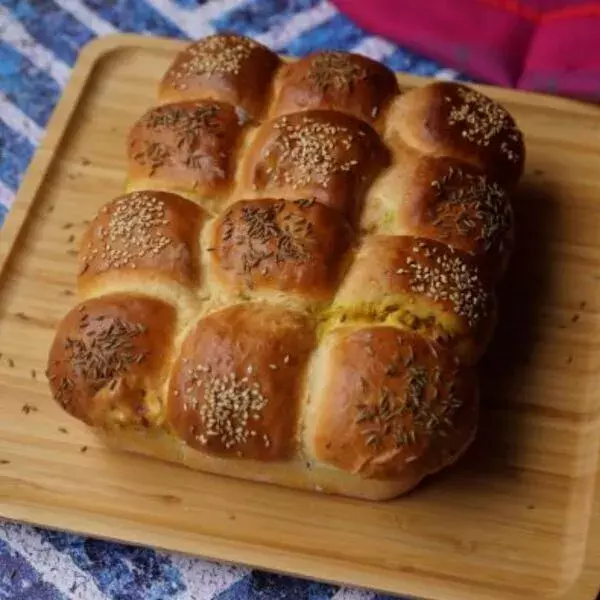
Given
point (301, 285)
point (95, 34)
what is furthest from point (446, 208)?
point (95, 34)

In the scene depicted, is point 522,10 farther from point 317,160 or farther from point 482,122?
point 317,160

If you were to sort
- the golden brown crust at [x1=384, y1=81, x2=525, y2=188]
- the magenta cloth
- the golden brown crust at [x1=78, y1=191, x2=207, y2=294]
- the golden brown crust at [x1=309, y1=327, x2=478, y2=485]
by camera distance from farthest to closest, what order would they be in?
1. the magenta cloth
2. the golden brown crust at [x1=384, y1=81, x2=525, y2=188]
3. the golden brown crust at [x1=78, y1=191, x2=207, y2=294]
4. the golden brown crust at [x1=309, y1=327, x2=478, y2=485]

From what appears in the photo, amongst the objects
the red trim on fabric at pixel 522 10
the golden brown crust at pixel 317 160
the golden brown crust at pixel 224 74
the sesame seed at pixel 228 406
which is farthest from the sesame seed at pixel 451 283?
the red trim on fabric at pixel 522 10

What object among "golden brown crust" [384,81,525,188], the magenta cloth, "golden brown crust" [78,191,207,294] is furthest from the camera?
the magenta cloth

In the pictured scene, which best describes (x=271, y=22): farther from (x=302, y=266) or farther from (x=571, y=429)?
(x=571, y=429)

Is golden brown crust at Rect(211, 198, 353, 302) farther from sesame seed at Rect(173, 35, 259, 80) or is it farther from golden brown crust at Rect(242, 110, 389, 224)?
sesame seed at Rect(173, 35, 259, 80)

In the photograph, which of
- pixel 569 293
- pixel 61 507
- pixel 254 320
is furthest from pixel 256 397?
pixel 569 293

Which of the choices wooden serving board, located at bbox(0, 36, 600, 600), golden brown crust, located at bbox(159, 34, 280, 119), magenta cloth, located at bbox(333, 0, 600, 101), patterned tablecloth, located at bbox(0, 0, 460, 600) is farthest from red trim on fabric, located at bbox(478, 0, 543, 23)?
golden brown crust, located at bbox(159, 34, 280, 119)
